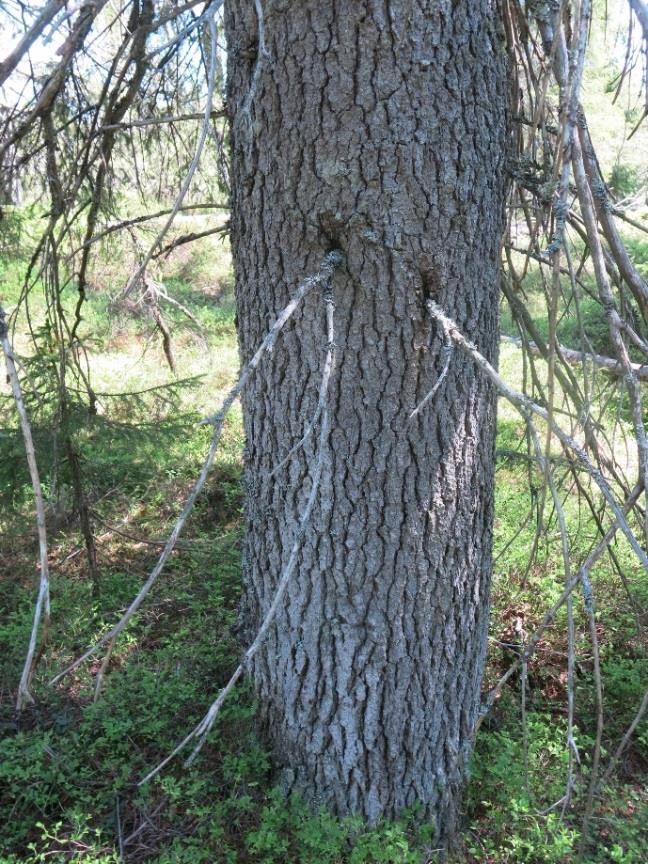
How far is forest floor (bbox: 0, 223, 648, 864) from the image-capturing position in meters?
2.22

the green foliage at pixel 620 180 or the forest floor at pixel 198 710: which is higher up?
the green foliage at pixel 620 180

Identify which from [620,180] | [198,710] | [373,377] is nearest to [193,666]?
[198,710]

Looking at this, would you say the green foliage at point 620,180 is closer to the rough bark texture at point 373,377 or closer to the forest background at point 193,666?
the forest background at point 193,666

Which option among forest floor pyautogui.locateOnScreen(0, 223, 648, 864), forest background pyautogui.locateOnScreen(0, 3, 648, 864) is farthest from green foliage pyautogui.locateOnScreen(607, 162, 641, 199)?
forest floor pyautogui.locateOnScreen(0, 223, 648, 864)

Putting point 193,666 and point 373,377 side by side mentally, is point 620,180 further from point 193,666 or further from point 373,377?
point 193,666

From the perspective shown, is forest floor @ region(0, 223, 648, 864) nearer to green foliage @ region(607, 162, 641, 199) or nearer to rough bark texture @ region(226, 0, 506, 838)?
rough bark texture @ region(226, 0, 506, 838)

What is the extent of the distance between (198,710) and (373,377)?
5.14 ft

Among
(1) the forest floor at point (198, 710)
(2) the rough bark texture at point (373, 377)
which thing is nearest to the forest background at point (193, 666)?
(1) the forest floor at point (198, 710)

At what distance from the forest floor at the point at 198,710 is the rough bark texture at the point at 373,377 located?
0.16 metres

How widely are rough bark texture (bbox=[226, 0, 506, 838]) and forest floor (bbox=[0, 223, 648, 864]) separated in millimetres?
160

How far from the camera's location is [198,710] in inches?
103

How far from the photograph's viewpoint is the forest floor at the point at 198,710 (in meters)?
2.22

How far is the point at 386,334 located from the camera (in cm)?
181

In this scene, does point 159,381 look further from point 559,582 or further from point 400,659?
point 400,659
